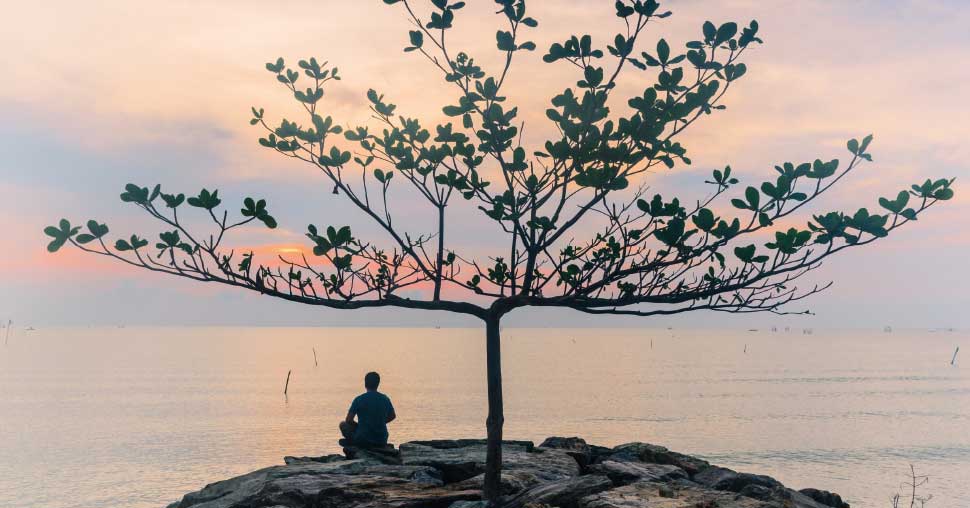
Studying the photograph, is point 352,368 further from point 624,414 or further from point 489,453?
point 489,453

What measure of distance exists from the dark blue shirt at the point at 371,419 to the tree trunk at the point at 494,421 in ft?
15.1

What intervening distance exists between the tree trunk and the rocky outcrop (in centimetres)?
34

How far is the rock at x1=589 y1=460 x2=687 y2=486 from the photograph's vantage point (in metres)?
13.9

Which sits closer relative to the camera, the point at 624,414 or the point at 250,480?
the point at 250,480

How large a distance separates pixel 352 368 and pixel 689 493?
16885cm

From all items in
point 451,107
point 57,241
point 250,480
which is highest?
point 451,107

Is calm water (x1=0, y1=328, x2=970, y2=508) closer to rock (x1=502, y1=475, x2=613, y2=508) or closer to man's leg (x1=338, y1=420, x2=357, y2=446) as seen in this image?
man's leg (x1=338, y1=420, x2=357, y2=446)

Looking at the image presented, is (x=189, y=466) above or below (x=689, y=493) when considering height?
below

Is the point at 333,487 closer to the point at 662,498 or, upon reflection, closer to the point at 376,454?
the point at 376,454

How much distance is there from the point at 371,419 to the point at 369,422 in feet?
0.25

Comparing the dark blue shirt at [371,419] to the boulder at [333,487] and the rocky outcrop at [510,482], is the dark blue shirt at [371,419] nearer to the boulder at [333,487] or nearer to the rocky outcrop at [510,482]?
the rocky outcrop at [510,482]

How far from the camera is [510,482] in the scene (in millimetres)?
13461

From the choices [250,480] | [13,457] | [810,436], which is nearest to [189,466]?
[13,457]

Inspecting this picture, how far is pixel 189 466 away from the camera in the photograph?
52.6 m
